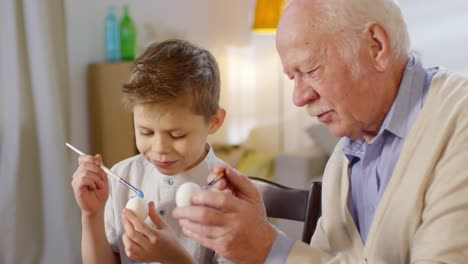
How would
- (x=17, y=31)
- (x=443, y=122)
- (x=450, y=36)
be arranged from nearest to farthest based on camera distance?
1. (x=443, y=122)
2. (x=17, y=31)
3. (x=450, y=36)

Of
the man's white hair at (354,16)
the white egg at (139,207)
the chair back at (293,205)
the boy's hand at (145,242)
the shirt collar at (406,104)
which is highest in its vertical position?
the man's white hair at (354,16)

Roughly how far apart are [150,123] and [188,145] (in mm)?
101

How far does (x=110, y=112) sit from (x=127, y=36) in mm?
476

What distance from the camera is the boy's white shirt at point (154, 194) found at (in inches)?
56.8

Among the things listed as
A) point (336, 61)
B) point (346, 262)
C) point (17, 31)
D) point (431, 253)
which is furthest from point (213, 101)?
point (17, 31)

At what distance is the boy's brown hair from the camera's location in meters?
1.37

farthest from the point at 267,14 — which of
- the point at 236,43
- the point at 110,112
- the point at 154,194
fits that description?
the point at 154,194

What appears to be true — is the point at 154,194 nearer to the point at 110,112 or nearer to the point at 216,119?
the point at 216,119

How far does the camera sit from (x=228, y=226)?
103cm

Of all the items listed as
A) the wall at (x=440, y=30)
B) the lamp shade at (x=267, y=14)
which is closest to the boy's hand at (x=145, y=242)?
the lamp shade at (x=267, y=14)

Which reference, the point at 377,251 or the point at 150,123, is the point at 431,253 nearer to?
the point at 377,251

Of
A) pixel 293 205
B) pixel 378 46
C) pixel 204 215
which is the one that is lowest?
pixel 293 205

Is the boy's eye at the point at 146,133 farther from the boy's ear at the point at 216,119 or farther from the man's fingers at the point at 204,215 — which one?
the man's fingers at the point at 204,215

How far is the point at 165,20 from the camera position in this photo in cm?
402
